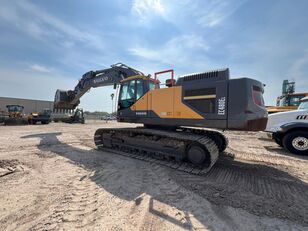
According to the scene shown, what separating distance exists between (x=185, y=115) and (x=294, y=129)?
547cm

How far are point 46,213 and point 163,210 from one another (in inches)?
76.3

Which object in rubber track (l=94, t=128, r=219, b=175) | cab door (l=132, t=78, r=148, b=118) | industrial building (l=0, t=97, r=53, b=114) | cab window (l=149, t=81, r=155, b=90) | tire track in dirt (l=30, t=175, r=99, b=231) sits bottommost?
tire track in dirt (l=30, t=175, r=99, b=231)

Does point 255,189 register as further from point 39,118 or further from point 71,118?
point 71,118

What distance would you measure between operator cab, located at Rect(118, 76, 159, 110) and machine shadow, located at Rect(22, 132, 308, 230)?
2218 millimetres

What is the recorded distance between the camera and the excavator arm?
27.8ft

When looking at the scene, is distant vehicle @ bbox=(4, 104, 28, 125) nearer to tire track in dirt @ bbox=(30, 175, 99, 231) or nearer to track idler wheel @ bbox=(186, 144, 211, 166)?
tire track in dirt @ bbox=(30, 175, 99, 231)

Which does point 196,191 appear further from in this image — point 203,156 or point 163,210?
point 203,156

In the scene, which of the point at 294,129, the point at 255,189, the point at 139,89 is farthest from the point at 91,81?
the point at 294,129

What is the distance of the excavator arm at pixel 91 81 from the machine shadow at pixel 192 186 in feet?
13.5

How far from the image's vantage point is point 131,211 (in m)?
3.14

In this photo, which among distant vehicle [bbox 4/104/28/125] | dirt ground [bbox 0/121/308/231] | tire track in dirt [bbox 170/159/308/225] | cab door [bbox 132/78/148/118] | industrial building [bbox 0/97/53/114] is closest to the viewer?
dirt ground [bbox 0/121/308/231]

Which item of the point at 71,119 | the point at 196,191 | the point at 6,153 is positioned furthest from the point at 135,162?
the point at 71,119

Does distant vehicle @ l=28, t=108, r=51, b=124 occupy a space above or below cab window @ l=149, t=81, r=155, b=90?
below

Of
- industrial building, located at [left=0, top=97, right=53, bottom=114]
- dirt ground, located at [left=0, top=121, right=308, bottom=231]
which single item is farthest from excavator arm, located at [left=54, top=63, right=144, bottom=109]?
industrial building, located at [left=0, top=97, right=53, bottom=114]
